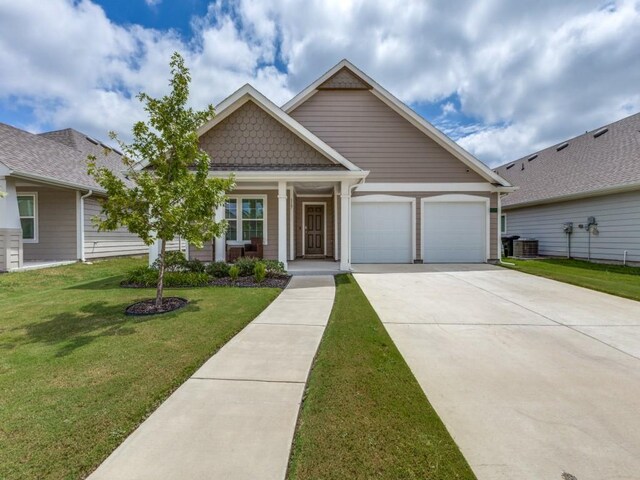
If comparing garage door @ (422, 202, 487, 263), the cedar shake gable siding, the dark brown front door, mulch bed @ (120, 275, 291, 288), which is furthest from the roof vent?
mulch bed @ (120, 275, 291, 288)

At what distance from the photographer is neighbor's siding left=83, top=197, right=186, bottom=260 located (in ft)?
42.0

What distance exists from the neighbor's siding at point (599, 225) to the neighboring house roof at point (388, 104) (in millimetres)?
4755

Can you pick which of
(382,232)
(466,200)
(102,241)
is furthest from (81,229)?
(466,200)

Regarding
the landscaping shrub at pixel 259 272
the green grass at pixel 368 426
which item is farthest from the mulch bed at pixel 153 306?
the green grass at pixel 368 426

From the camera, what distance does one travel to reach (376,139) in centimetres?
1245

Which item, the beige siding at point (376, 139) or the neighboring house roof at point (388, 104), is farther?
the beige siding at point (376, 139)

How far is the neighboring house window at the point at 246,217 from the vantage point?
1115 centimetres

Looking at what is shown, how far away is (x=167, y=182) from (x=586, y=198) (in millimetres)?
16575

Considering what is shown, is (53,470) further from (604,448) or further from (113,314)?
(113,314)

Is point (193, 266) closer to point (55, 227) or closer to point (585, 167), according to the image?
point (55, 227)

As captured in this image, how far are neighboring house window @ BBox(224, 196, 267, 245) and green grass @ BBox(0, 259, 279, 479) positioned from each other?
14.1 feet

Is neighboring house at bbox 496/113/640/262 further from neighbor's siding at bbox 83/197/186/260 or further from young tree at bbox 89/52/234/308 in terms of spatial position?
neighbor's siding at bbox 83/197/186/260

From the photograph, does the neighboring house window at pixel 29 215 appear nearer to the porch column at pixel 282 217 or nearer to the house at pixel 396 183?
the house at pixel 396 183

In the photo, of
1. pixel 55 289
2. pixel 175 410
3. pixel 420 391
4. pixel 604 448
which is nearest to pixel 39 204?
pixel 55 289
